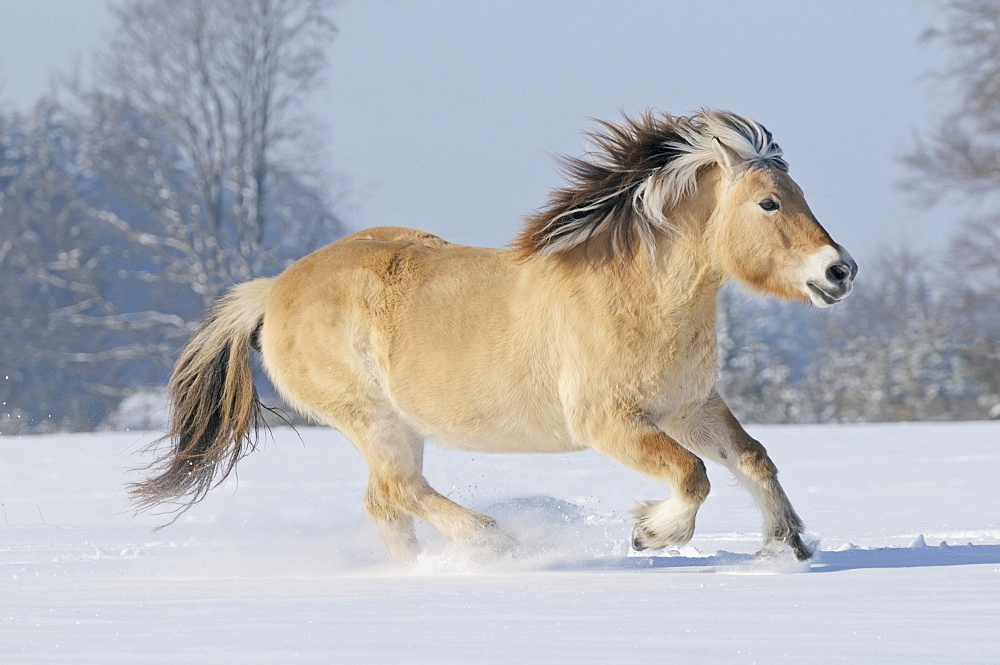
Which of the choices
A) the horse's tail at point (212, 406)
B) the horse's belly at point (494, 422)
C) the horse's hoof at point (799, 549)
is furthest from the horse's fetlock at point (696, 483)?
the horse's tail at point (212, 406)

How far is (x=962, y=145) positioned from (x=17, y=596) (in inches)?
710

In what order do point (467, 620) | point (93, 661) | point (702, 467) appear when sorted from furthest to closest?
point (702, 467) → point (467, 620) → point (93, 661)

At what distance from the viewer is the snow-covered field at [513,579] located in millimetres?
2896

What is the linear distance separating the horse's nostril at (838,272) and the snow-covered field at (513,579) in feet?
3.55

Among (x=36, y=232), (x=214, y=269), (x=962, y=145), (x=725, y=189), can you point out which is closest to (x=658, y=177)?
(x=725, y=189)

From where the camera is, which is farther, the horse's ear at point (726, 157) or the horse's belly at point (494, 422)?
the horse's belly at point (494, 422)

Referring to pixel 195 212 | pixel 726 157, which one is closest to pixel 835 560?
pixel 726 157

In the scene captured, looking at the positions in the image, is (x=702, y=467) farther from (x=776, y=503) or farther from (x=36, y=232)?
(x=36, y=232)

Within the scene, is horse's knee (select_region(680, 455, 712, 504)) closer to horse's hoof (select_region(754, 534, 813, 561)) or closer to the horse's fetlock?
the horse's fetlock

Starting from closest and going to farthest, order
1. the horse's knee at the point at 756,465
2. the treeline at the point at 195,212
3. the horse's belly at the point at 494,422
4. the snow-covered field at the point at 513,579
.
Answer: the snow-covered field at the point at 513,579, the horse's knee at the point at 756,465, the horse's belly at the point at 494,422, the treeline at the point at 195,212

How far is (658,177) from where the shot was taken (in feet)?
17.0

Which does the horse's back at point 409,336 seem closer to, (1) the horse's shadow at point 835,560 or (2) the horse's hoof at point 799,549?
(1) the horse's shadow at point 835,560

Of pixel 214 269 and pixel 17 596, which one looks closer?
pixel 17 596

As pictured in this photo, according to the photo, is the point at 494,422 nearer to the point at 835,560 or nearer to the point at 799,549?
the point at 799,549
